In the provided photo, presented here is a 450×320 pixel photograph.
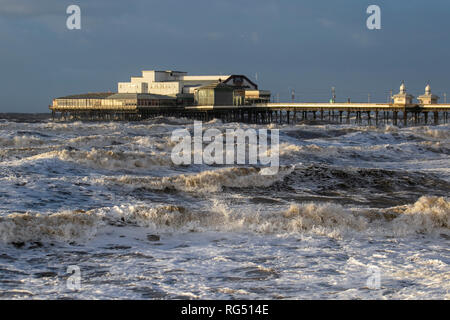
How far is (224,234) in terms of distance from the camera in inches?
485

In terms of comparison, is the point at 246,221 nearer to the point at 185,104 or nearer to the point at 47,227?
the point at 47,227

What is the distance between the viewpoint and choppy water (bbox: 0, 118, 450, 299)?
875 centimetres

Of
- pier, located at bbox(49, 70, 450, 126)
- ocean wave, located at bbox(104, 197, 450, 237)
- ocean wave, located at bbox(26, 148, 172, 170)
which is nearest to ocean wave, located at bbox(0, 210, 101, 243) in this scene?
ocean wave, located at bbox(104, 197, 450, 237)

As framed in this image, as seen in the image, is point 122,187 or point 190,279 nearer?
point 190,279

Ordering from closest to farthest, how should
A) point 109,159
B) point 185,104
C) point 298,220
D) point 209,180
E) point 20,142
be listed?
1. point 298,220
2. point 209,180
3. point 109,159
4. point 20,142
5. point 185,104

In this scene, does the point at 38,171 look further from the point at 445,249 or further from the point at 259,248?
the point at 445,249

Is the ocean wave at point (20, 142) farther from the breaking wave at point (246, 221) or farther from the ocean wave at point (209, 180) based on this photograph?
the breaking wave at point (246, 221)

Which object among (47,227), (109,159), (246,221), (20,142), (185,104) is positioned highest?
(185,104)

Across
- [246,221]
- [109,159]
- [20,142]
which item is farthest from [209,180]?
[20,142]

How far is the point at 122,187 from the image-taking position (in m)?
18.4

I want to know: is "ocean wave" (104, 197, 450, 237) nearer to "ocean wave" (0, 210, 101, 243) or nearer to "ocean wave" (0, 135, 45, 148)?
"ocean wave" (0, 210, 101, 243)

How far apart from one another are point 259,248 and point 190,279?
235 centimetres
